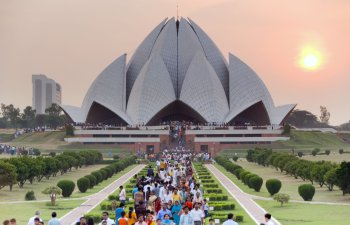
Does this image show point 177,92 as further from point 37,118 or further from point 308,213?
point 308,213

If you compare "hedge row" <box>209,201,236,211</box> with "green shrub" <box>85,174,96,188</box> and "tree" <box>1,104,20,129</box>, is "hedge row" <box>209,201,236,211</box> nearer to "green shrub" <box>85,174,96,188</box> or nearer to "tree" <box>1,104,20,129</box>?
"green shrub" <box>85,174,96,188</box>

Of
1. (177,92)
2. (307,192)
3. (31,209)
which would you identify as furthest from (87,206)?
(177,92)

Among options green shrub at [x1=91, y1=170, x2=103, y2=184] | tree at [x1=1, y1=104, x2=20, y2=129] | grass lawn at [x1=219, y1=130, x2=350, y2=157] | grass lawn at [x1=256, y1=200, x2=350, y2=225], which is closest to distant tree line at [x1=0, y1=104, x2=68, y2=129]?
tree at [x1=1, y1=104, x2=20, y2=129]

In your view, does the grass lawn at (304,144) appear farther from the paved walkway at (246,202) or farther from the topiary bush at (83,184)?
the topiary bush at (83,184)

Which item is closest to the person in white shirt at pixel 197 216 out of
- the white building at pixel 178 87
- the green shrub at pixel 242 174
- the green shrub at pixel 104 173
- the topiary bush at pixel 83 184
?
the topiary bush at pixel 83 184

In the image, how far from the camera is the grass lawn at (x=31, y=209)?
1922cm

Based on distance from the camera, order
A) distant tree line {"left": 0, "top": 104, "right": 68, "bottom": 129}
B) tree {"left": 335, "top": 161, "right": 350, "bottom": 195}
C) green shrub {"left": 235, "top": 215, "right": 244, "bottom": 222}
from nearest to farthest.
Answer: green shrub {"left": 235, "top": 215, "right": 244, "bottom": 222} → tree {"left": 335, "top": 161, "right": 350, "bottom": 195} → distant tree line {"left": 0, "top": 104, "right": 68, "bottom": 129}

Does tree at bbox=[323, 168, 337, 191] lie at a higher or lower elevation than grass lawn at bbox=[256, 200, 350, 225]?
higher

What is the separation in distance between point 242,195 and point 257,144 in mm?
42119

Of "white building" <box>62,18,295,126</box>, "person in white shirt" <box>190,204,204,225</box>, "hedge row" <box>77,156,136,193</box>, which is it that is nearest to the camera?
"person in white shirt" <box>190,204,204,225</box>

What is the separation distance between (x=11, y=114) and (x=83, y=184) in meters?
91.6

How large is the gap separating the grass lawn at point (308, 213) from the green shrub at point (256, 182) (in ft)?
14.4

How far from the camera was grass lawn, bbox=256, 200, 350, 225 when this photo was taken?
1811 cm

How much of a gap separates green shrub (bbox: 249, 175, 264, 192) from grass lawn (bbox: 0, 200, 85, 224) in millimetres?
7319
